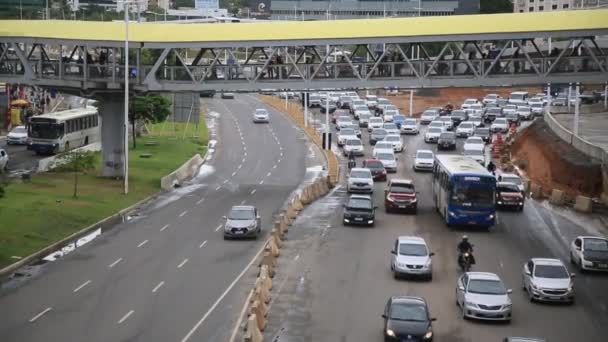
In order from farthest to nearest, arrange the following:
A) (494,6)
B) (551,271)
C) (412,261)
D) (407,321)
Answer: (494,6) → (412,261) → (551,271) → (407,321)

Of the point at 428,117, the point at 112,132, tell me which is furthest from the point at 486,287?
the point at 428,117

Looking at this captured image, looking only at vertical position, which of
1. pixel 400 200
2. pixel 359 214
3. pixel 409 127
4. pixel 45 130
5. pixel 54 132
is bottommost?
pixel 359 214

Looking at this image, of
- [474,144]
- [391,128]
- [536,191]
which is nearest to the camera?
[536,191]

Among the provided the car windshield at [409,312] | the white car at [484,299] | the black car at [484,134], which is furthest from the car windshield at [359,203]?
the black car at [484,134]

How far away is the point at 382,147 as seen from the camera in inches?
2950

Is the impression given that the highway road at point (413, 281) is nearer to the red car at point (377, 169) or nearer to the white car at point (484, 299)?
the white car at point (484, 299)

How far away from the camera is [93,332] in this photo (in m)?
28.4

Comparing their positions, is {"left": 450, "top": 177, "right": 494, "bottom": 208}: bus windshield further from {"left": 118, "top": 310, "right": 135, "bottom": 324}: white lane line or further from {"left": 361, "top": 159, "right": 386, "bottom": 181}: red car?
{"left": 361, "top": 159, "right": 386, "bottom": 181}: red car

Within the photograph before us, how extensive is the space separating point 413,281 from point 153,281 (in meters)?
8.75

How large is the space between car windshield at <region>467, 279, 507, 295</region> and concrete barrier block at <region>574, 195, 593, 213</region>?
25027mm

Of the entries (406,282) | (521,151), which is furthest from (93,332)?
(521,151)

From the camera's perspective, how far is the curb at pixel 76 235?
37.2m

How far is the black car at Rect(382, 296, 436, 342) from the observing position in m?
26.7

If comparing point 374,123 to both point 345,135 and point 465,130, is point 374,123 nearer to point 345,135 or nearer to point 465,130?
point 465,130
